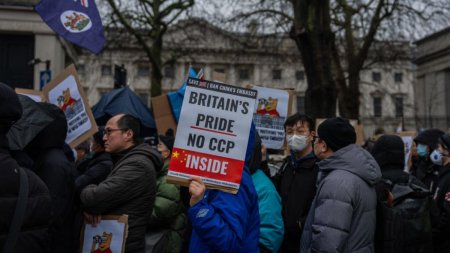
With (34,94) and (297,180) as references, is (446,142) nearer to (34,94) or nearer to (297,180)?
(297,180)

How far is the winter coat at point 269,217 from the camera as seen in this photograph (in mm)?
3133

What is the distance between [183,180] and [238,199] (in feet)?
1.06

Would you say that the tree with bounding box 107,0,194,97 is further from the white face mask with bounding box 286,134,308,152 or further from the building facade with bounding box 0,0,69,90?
the white face mask with bounding box 286,134,308,152

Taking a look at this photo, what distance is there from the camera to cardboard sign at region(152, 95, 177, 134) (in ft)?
21.6

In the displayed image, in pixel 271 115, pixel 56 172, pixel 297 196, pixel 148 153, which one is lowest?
pixel 297 196

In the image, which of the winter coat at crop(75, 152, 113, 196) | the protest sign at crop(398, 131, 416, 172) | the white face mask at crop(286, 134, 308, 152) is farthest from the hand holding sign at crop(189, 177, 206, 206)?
the protest sign at crop(398, 131, 416, 172)

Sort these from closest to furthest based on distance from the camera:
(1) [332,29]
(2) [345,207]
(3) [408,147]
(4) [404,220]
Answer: (2) [345,207] → (4) [404,220] → (3) [408,147] → (1) [332,29]

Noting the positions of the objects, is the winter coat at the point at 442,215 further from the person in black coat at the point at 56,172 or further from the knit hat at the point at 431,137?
the person in black coat at the point at 56,172

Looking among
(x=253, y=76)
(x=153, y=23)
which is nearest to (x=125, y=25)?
(x=153, y=23)

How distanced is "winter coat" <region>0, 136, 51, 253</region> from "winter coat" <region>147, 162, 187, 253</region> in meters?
1.77

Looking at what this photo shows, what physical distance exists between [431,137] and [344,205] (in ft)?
12.9

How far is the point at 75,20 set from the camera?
5.54 meters

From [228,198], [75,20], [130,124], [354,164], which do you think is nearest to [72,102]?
[75,20]

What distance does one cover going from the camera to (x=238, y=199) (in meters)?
2.44
